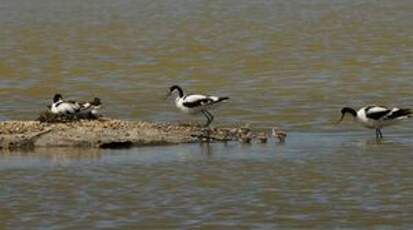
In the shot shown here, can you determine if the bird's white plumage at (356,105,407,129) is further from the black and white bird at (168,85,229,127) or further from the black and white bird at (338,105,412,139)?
the black and white bird at (168,85,229,127)

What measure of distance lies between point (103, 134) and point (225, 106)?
5197mm

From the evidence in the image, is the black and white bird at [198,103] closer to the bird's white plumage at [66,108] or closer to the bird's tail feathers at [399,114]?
the bird's white plumage at [66,108]

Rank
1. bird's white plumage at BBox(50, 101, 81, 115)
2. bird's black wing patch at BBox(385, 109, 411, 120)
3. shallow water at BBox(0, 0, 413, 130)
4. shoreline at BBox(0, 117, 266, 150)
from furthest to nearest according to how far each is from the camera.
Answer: shallow water at BBox(0, 0, 413, 130)
bird's black wing patch at BBox(385, 109, 411, 120)
bird's white plumage at BBox(50, 101, 81, 115)
shoreline at BBox(0, 117, 266, 150)

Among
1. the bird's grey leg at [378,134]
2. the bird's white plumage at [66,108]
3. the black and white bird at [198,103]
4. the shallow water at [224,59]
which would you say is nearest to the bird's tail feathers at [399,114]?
the bird's grey leg at [378,134]

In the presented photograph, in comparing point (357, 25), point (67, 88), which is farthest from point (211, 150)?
point (357, 25)

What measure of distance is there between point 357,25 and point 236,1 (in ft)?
52.6

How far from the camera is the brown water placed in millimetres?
13508

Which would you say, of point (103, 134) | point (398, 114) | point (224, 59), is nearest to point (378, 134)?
point (398, 114)

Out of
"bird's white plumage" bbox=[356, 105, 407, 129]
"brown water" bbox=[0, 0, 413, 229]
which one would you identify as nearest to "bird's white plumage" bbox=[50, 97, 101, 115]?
"brown water" bbox=[0, 0, 413, 229]

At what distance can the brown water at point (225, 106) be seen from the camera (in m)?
13.5

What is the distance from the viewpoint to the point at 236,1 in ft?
182

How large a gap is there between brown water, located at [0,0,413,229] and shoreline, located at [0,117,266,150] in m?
0.39

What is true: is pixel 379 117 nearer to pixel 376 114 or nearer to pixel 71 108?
pixel 376 114

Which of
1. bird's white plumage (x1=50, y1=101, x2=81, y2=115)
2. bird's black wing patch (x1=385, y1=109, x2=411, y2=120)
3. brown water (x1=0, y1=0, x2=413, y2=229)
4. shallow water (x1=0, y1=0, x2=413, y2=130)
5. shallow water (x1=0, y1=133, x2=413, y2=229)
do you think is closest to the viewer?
shallow water (x1=0, y1=133, x2=413, y2=229)
